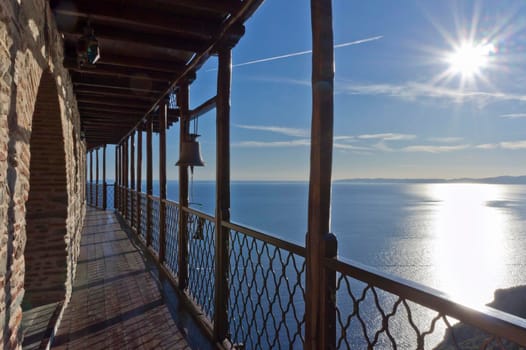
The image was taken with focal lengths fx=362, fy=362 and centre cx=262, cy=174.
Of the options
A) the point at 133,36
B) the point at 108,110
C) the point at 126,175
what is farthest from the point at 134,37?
the point at 126,175

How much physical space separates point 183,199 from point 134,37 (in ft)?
5.70

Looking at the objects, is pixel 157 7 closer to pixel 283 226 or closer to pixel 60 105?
pixel 60 105

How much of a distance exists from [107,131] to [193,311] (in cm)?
680

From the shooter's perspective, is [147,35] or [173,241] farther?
[173,241]

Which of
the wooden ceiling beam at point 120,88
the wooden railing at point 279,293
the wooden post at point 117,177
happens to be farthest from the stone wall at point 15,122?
the wooden post at point 117,177

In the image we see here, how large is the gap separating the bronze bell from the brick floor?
54.8 inches

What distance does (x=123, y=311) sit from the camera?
3.34 meters

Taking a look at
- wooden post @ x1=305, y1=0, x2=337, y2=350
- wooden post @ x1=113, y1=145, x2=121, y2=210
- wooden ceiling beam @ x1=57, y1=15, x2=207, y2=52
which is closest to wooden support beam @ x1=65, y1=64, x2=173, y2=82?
wooden ceiling beam @ x1=57, y1=15, x2=207, y2=52

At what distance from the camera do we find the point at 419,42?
76.4 ft

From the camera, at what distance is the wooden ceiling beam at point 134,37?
2.83 m

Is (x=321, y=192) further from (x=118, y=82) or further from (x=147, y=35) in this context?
(x=118, y=82)

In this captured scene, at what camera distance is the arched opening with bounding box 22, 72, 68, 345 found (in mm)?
3279

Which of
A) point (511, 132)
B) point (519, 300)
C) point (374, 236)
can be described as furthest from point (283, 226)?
point (511, 132)

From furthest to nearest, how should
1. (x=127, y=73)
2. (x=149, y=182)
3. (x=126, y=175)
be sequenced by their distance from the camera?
(x=126, y=175) < (x=149, y=182) < (x=127, y=73)
